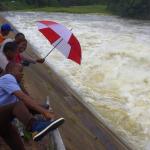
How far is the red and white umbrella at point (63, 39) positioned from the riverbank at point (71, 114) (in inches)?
71.2

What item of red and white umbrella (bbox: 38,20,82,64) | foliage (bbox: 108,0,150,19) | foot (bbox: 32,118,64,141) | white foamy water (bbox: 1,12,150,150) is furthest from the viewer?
foliage (bbox: 108,0,150,19)

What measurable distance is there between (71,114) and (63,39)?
11.3ft

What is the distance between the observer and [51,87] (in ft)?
38.7

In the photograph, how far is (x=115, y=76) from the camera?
14.6m

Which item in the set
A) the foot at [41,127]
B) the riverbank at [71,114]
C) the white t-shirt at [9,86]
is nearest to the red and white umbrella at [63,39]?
the riverbank at [71,114]

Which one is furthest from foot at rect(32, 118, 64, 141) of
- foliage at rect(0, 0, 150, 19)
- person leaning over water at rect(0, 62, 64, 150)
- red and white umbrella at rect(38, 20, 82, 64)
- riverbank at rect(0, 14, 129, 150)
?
foliage at rect(0, 0, 150, 19)

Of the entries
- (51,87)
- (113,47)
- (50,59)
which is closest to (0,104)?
(51,87)

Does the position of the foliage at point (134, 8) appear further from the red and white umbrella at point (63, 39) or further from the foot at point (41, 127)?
the foot at point (41, 127)

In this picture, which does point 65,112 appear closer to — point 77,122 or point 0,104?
point 77,122

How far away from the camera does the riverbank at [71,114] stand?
8023mm

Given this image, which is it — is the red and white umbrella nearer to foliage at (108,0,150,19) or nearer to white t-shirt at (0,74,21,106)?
white t-shirt at (0,74,21,106)

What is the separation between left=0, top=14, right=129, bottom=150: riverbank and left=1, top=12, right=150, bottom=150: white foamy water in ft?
1.69

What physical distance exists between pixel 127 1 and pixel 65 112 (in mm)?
30817

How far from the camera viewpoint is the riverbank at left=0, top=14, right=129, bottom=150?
802cm
